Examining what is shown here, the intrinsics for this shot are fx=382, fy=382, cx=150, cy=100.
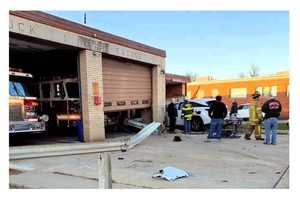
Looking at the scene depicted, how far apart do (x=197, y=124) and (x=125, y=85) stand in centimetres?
459

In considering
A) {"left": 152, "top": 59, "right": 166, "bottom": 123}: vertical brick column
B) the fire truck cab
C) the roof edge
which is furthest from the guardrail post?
{"left": 152, "top": 59, "right": 166, "bottom": 123}: vertical brick column

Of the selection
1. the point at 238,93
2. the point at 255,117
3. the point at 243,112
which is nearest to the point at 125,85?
the point at 255,117

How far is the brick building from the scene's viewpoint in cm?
3259

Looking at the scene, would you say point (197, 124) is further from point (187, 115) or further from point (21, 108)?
point (21, 108)

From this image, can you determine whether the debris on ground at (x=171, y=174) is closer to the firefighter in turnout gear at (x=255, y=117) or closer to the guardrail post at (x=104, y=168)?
the guardrail post at (x=104, y=168)

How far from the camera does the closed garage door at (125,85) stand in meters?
14.0

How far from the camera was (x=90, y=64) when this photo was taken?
1241 centimetres

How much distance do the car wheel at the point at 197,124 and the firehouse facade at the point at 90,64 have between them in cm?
199

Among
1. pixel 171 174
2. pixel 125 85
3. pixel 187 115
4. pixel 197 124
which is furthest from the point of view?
pixel 197 124

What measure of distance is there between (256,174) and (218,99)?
643cm
